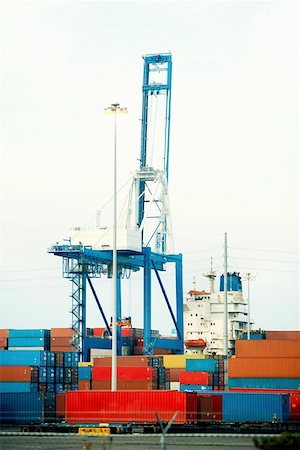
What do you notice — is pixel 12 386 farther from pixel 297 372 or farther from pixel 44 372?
pixel 297 372

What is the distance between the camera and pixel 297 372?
5562 cm

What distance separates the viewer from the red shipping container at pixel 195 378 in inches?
2498

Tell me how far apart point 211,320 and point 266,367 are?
3856 centimetres

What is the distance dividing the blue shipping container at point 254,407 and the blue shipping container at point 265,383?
9854 mm

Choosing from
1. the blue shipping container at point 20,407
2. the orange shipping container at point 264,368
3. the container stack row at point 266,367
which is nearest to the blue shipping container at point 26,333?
the container stack row at point 266,367

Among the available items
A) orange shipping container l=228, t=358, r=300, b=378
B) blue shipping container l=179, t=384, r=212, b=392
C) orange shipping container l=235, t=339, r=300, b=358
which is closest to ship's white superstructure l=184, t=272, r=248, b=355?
blue shipping container l=179, t=384, r=212, b=392

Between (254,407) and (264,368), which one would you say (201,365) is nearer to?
(264,368)

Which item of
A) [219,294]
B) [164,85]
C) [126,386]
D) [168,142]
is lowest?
[126,386]

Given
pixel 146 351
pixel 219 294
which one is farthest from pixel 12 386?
pixel 219 294

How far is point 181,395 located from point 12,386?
15.2 meters

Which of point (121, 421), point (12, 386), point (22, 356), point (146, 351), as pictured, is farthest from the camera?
point (146, 351)

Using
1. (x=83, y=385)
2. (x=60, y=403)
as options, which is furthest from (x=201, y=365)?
(x=60, y=403)

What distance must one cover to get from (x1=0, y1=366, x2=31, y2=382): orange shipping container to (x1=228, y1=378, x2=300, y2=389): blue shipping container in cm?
1255

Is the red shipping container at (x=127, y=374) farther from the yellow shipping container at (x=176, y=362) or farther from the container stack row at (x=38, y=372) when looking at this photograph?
the yellow shipping container at (x=176, y=362)
